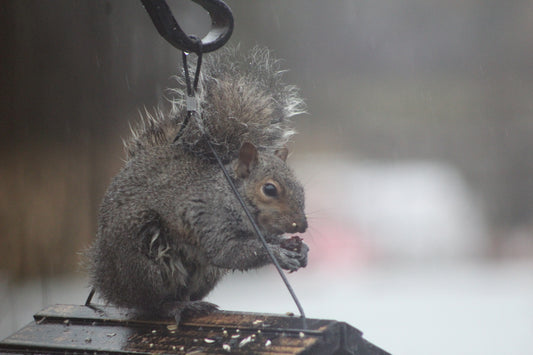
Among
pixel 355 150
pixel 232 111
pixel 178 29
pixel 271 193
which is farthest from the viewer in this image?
pixel 355 150

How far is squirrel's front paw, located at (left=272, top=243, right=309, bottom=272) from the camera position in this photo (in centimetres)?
134

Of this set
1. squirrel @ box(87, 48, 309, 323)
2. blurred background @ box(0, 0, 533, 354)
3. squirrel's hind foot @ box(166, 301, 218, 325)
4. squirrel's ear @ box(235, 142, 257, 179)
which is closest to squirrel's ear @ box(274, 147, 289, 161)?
squirrel @ box(87, 48, 309, 323)

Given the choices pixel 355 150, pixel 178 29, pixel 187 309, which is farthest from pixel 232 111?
pixel 355 150

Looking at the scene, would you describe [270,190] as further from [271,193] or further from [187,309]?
[187,309]

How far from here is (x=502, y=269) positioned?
198 inches

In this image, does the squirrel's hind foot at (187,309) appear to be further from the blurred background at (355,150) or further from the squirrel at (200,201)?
the blurred background at (355,150)

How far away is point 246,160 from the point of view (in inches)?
55.1

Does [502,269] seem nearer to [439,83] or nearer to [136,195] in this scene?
[439,83]

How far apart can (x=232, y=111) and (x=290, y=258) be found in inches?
14.4

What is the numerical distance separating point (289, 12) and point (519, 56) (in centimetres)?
211

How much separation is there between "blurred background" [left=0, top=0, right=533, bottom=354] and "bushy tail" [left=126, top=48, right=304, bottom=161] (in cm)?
116

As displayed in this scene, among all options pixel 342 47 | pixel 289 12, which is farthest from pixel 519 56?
pixel 289 12

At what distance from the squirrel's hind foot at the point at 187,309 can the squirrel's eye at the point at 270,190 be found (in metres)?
0.31

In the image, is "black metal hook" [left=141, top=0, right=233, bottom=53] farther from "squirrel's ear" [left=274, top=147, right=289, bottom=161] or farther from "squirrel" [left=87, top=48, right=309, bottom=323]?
"squirrel's ear" [left=274, top=147, right=289, bottom=161]
